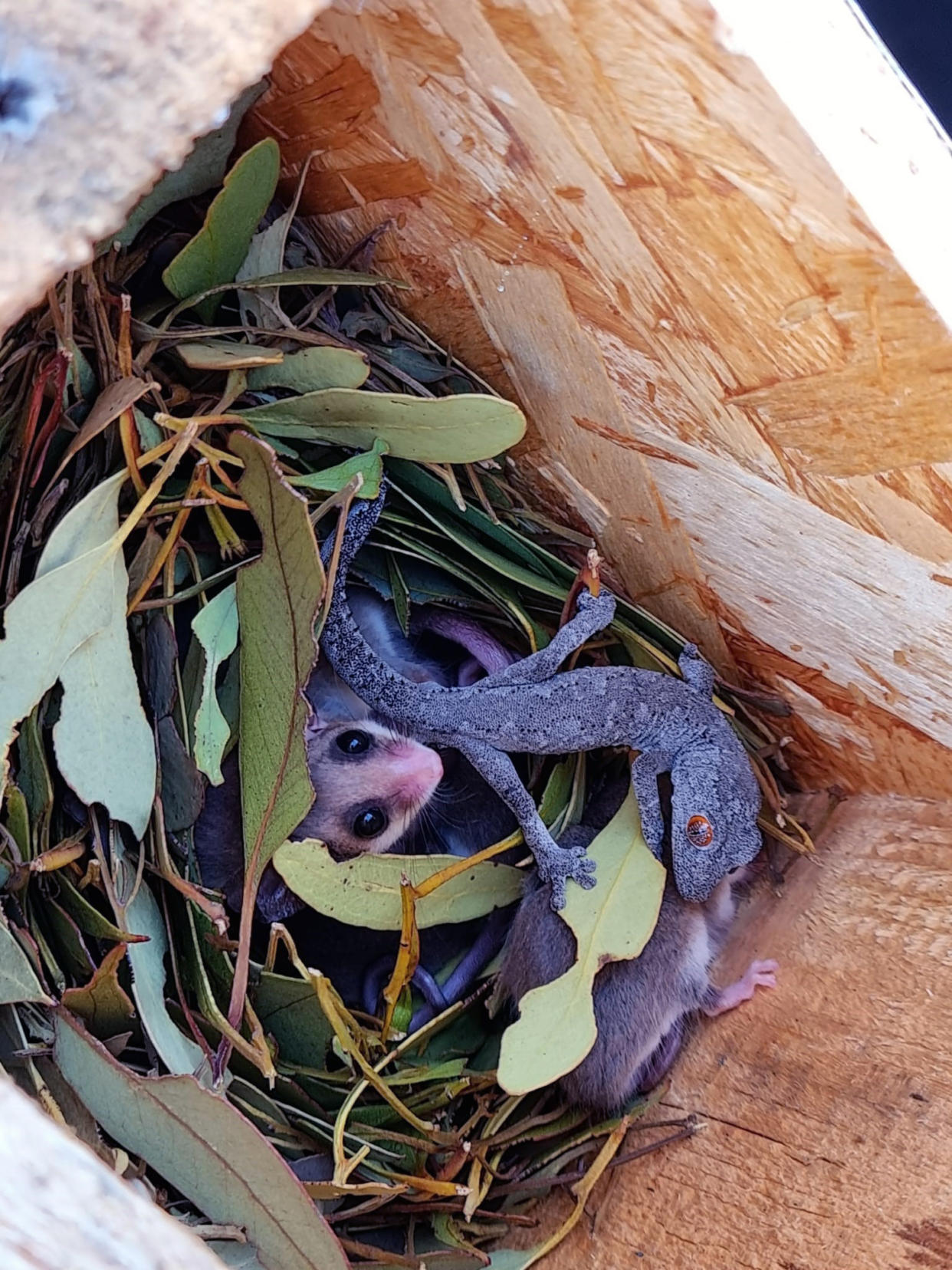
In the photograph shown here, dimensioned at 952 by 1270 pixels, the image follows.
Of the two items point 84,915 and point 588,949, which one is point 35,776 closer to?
point 84,915

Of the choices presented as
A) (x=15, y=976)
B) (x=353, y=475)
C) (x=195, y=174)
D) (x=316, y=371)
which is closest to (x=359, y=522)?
(x=353, y=475)

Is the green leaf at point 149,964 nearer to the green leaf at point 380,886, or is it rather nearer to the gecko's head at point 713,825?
the green leaf at point 380,886

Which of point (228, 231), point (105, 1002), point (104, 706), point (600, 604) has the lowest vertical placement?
point (600, 604)

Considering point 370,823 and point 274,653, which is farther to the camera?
point 370,823

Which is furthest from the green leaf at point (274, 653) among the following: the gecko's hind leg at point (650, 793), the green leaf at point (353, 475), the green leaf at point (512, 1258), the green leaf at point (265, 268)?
the green leaf at point (512, 1258)

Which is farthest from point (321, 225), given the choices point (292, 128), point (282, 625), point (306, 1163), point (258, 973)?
point (306, 1163)

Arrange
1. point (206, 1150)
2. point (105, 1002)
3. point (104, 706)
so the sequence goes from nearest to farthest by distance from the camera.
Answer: point (206, 1150) → point (105, 1002) → point (104, 706)
